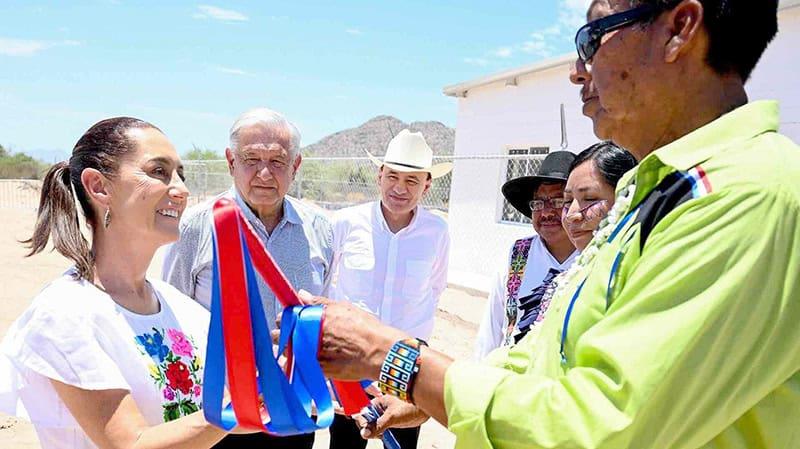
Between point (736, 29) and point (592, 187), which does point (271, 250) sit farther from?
point (736, 29)

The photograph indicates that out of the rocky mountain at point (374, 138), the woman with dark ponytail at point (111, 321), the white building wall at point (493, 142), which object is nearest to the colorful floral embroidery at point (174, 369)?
the woman with dark ponytail at point (111, 321)

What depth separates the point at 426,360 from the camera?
1336 mm

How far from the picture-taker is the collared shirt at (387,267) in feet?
14.4

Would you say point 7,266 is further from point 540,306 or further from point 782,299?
point 782,299

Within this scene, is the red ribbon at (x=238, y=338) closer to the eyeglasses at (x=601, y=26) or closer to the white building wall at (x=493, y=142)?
the eyeglasses at (x=601, y=26)

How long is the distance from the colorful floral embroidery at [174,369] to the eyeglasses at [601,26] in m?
1.64

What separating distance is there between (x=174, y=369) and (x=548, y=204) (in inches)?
85.9

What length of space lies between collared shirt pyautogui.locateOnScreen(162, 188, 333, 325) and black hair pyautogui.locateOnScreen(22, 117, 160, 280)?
0.96 m

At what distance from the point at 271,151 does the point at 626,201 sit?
8.11 feet

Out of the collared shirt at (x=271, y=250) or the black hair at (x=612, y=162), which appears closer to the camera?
the black hair at (x=612, y=162)

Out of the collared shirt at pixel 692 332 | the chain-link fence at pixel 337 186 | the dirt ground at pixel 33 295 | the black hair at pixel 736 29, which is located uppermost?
the black hair at pixel 736 29

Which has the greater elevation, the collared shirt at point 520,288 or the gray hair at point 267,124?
the gray hair at point 267,124

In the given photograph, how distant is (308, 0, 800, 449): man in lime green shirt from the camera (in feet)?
3.45

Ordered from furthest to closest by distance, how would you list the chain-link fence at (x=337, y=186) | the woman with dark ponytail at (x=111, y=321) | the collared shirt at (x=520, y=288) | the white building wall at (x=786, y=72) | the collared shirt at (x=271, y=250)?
the chain-link fence at (x=337, y=186) → the white building wall at (x=786, y=72) → the collared shirt at (x=271, y=250) → the collared shirt at (x=520, y=288) → the woman with dark ponytail at (x=111, y=321)
